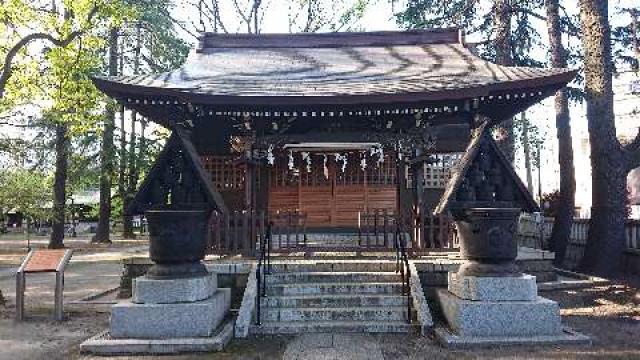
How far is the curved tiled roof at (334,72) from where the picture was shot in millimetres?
10547

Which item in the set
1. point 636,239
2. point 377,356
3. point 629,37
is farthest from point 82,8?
point 629,37

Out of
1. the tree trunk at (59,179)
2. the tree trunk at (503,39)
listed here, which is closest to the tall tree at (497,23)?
the tree trunk at (503,39)

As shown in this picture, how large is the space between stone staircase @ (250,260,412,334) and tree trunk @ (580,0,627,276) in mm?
6591

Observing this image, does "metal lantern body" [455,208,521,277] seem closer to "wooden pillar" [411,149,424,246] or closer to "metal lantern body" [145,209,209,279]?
"wooden pillar" [411,149,424,246]

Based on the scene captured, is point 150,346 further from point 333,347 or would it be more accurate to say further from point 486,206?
point 486,206

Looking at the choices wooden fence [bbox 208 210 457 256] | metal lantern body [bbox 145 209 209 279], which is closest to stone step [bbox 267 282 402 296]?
wooden fence [bbox 208 210 457 256]

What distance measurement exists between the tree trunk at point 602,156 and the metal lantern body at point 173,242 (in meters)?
10.5

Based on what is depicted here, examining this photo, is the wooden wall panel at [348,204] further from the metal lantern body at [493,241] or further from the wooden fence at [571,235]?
the wooden fence at [571,235]

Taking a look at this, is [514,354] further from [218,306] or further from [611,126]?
[611,126]

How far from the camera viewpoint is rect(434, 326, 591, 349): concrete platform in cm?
710

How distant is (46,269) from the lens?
368 inches

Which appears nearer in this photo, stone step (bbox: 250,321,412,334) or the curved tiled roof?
stone step (bbox: 250,321,412,334)

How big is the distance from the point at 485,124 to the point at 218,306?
5400mm

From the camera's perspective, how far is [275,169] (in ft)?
46.4
